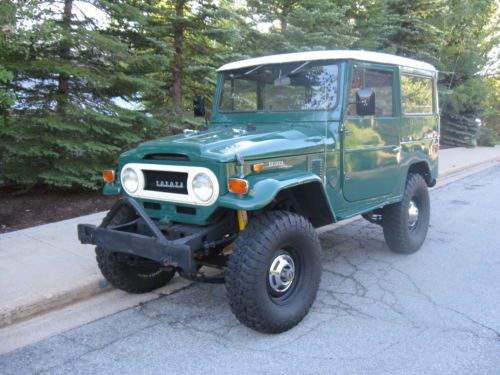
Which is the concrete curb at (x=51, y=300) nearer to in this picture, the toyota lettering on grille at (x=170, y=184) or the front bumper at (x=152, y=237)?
the front bumper at (x=152, y=237)

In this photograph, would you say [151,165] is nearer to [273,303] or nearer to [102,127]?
[273,303]

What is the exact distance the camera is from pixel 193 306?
396cm

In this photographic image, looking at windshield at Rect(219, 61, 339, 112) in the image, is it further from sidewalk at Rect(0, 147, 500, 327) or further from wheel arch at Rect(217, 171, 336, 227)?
sidewalk at Rect(0, 147, 500, 327)

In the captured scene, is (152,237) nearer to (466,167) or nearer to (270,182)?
(270,182)

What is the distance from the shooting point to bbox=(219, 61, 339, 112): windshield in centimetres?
417

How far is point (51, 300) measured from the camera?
3.89 meters

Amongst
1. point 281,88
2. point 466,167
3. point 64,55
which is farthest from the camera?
point 466,167

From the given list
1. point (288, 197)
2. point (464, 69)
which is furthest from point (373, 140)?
point (464, 69)

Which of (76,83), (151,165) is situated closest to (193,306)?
(151,165)

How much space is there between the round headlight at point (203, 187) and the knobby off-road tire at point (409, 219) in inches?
101

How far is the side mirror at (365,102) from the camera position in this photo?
3852 millimetres

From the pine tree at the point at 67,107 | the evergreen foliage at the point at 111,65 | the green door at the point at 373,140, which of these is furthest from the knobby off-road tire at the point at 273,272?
the pine tree at the point at 67,107

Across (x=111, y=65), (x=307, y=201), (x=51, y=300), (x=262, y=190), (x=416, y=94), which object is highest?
(x=111, y=65)

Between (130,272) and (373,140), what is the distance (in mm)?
2627
